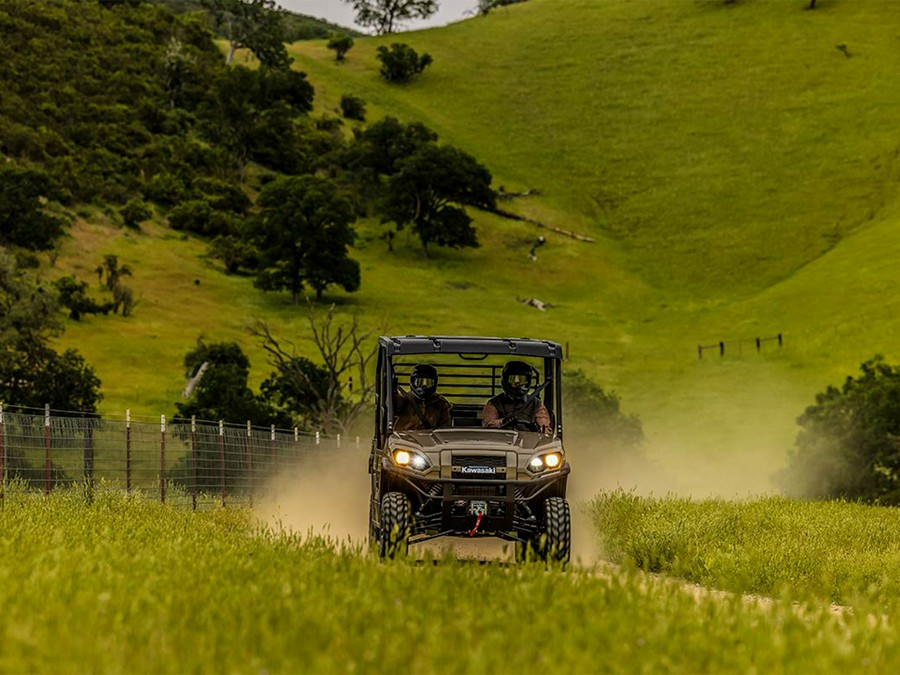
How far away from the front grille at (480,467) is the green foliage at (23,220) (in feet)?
227

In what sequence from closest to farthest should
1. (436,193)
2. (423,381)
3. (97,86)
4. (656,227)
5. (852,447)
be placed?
1. (423,381)
2. (852,447)
3. (436,193)
4. (656,227)
5. (97,86)

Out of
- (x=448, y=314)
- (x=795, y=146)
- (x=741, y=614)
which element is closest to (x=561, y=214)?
(x=795, y=146)

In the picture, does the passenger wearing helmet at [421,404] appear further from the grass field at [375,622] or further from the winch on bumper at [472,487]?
the grass field at [375,622]

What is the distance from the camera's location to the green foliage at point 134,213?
301ft

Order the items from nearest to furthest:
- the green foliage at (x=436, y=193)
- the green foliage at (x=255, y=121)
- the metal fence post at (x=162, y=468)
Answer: the metal fence post at (x=162, y=468)
the green foliage at (x=436, y=193)
the green foliage at (x=255, y=121)

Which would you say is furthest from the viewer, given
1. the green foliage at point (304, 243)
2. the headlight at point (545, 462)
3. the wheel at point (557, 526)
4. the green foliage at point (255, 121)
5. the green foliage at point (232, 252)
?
the green foliage at point (255, 121)

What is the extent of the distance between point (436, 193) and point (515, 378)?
299 ft

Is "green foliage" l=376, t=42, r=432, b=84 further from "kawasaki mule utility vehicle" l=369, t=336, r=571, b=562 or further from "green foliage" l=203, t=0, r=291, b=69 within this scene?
"kawasaki mule utility vehicle" l=369, t=336, r=571, b=562

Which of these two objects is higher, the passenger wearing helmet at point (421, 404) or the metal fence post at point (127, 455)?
the passenger wearing helmet at point (421, 404)

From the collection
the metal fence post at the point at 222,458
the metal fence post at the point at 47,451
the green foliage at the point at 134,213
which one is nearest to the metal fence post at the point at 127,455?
the metal fence post at the point at 47,451

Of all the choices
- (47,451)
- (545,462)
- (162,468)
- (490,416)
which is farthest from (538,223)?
(545,462)

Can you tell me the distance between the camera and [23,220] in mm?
77750

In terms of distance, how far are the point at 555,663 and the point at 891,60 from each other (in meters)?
144

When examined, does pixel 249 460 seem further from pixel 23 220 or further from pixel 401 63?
pixel 401 63
